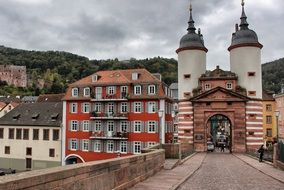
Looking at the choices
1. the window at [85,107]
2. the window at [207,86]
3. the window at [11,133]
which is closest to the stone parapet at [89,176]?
the window at [207,86]

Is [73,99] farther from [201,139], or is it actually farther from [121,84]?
[201,139]

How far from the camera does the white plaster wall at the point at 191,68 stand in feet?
162

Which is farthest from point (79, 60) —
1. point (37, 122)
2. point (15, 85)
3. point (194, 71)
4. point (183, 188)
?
point (183, 188)

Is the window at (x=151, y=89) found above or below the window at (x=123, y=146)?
above

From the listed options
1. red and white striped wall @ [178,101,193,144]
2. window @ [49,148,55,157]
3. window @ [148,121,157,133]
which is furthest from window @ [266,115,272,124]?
window @ [49,148,55,157]

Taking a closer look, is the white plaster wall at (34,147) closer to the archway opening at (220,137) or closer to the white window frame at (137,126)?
the white window frame at (137,126)

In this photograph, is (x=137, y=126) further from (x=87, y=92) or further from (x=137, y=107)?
(x=87, y=92)

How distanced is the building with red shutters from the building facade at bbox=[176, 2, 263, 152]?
4277 millimetres

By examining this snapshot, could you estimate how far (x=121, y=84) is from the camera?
177 feet

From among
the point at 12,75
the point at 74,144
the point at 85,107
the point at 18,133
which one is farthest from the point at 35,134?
the point at 12,75

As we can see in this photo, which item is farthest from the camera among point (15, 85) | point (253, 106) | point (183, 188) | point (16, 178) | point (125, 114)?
point (15, 85)

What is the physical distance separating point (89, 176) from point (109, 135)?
44.6 meters

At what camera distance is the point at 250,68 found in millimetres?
47406

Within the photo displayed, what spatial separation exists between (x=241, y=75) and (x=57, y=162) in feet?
99.0
